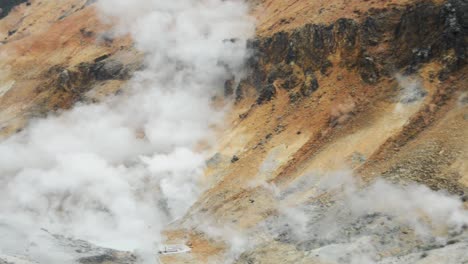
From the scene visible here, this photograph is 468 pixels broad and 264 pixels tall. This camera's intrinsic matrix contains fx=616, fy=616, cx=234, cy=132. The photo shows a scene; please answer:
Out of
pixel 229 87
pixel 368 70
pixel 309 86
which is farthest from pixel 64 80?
pixel 368 70

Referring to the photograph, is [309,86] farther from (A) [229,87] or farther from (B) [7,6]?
(B) [7,6]

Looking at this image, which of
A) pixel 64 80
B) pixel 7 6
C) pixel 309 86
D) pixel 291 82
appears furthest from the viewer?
pixel 7 6

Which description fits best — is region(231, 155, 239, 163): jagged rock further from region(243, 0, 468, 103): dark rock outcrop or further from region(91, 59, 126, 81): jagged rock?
region(91, 59, 126, 81): jagged rock

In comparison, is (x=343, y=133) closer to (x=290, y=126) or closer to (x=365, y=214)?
(x=290, y=126)

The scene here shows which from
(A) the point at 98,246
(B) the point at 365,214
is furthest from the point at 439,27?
(A) the point at 98,246

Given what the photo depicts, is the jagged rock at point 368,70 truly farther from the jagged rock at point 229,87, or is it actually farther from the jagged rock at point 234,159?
the jagged rock at point 229,87

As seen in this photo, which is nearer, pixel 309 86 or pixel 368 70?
pixel 368 70

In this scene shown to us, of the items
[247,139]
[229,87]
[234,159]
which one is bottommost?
[234,159]

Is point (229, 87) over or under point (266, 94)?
over
